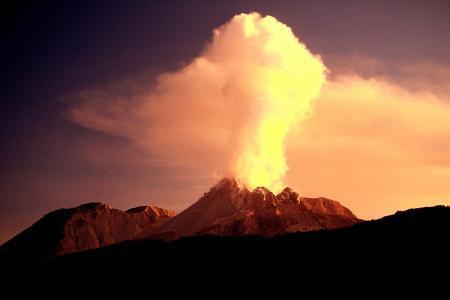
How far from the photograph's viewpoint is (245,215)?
147 m

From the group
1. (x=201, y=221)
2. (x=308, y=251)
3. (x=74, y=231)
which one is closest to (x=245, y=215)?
(x=201, y=221)

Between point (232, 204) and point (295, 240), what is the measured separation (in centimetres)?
11542

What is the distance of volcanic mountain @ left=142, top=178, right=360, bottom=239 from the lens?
139500mm

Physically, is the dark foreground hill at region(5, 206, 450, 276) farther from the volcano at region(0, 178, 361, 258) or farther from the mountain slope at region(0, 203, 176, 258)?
the mountain slope at region(0, 203, 176, 258)

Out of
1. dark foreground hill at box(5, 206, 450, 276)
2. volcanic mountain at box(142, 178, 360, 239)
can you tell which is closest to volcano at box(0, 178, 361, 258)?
volcanic mountain at box(142, 178, 360, 239)

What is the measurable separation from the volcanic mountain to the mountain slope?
31092 millimetres

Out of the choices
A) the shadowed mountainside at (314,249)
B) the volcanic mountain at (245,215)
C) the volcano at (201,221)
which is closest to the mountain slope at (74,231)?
the volcano at (201,221)

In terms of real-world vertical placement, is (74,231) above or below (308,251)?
above

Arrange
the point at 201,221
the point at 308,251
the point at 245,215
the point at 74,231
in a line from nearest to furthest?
1. the point at 308,251
2. the point at 245,215
3. the point at 201,221
4. the point at 74,231

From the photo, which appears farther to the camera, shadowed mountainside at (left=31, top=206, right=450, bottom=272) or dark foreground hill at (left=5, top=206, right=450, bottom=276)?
shadowed mountainside at (left=31, top=206, right=450, bottom=272)

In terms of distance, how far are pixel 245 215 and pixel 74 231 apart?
77235 millimetres

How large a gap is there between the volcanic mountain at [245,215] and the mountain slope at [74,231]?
102ft

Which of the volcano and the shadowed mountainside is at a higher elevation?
the volcano

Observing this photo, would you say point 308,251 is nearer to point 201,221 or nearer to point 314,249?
point 314,249
